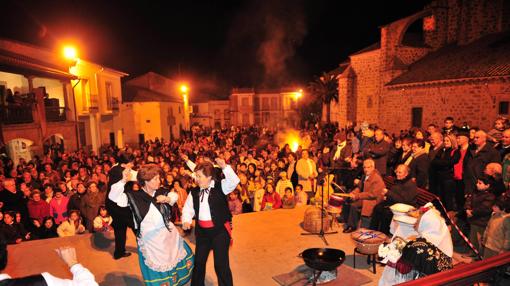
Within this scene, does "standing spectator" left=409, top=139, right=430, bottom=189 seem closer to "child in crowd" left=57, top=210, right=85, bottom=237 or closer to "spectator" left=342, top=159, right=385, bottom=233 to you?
"spectator" left=342, top=159, right=385, bottom=233

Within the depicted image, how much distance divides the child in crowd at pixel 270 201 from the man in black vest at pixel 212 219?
4.07 m

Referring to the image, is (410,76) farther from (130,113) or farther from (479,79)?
(130,113)

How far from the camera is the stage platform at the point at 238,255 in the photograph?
200 inches

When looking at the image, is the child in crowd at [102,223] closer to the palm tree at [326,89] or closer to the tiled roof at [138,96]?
the tiled roof at [138,96]

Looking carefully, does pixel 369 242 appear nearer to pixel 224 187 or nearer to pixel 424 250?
pixel 424 250

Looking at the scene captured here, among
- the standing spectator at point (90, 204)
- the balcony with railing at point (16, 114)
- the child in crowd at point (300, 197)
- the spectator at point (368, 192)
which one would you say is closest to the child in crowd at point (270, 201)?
the child in crowd at point (300, 197)

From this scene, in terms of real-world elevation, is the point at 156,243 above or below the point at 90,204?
above

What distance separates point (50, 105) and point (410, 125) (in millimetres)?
20845

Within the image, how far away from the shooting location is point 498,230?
4.45 meters

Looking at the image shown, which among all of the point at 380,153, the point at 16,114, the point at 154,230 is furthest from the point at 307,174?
the point at 16,114

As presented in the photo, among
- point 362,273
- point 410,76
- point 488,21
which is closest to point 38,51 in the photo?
point 362,273

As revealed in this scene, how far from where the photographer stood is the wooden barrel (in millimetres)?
6449

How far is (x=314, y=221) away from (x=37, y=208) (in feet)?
18.9

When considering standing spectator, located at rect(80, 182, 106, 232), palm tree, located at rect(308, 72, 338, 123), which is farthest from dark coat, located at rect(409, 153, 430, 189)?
palm tree, located at rect(308, 72, 338, 123)
